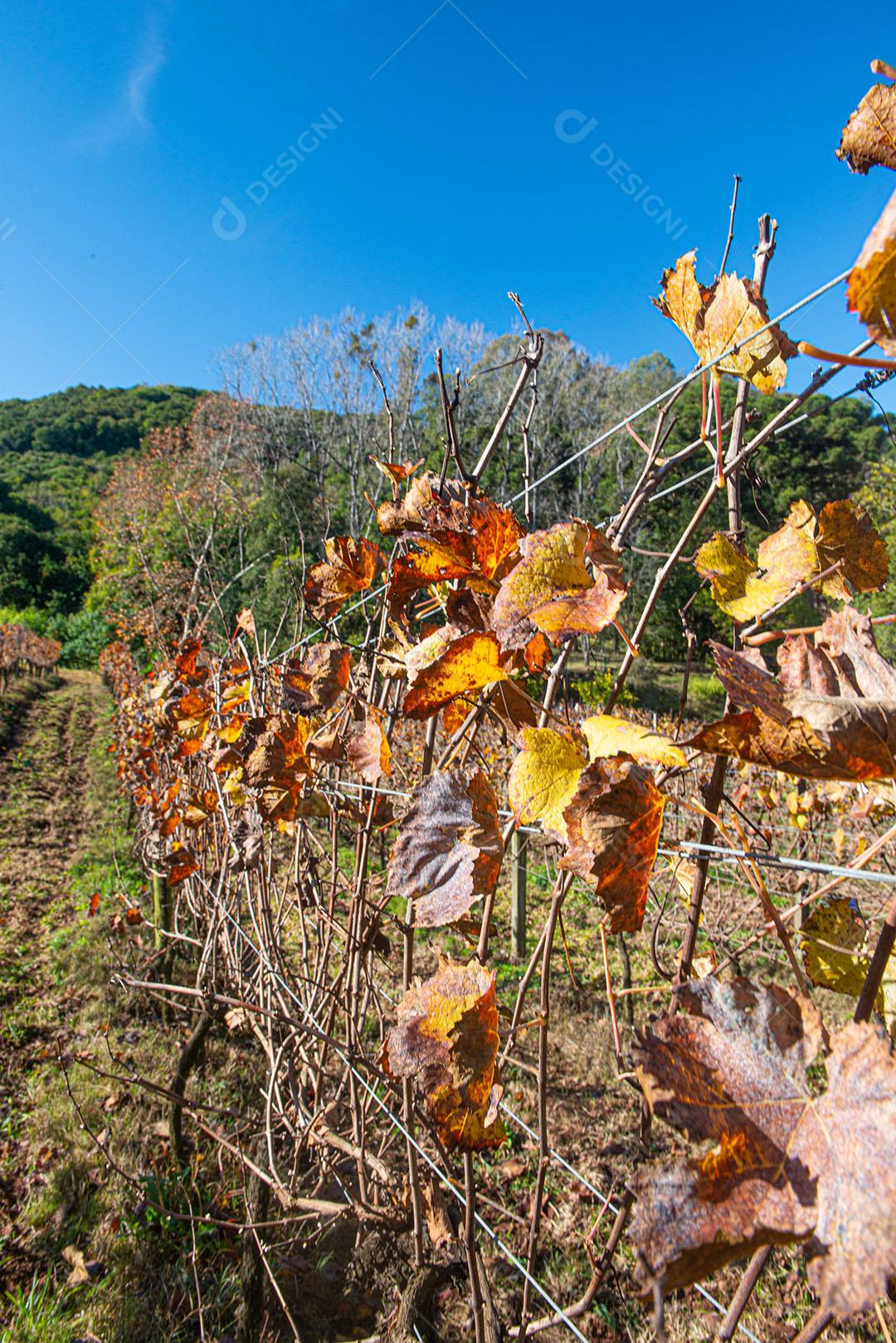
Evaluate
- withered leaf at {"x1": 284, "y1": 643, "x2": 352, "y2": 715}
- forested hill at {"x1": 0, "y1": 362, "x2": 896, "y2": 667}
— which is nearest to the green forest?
forested hill at {"x1": 0, "y1": 362, "x2": 896, "y2": 667}

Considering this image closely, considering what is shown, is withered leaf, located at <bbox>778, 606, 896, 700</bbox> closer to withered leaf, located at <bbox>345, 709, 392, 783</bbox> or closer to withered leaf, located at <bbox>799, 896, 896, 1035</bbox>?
withered leaf, located at <bbox>799, 896, 896, 1035</bbox>

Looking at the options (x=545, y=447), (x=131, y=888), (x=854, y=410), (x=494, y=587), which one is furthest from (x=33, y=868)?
(x=854, y=410)

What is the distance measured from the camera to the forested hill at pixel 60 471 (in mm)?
24422

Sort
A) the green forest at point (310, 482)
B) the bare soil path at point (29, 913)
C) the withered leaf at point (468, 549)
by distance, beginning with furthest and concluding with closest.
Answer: the green forest at point (310, 482) < the bare soil path at point (29, 913) < the withered leaf at point (468, 549)

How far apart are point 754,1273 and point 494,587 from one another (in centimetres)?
55

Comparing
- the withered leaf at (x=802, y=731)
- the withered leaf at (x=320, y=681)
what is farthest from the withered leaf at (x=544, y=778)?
the withered leaf at (x=320, y=681)

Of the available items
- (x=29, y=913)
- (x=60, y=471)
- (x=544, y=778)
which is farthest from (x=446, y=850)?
(x=60, y=471)

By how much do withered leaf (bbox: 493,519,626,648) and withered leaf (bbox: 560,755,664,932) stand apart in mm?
112

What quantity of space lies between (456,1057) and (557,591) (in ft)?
1.30

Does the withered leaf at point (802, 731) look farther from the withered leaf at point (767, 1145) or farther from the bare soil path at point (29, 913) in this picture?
the bare soil path at point (29, 913)

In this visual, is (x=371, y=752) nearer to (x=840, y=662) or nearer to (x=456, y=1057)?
(x=456, y=1057)

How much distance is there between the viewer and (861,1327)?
1.71 metres

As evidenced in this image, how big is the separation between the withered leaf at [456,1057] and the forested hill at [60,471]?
2654 cm

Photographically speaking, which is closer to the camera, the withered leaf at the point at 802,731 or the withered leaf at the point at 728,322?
the withered leaf at the point at 802,731
